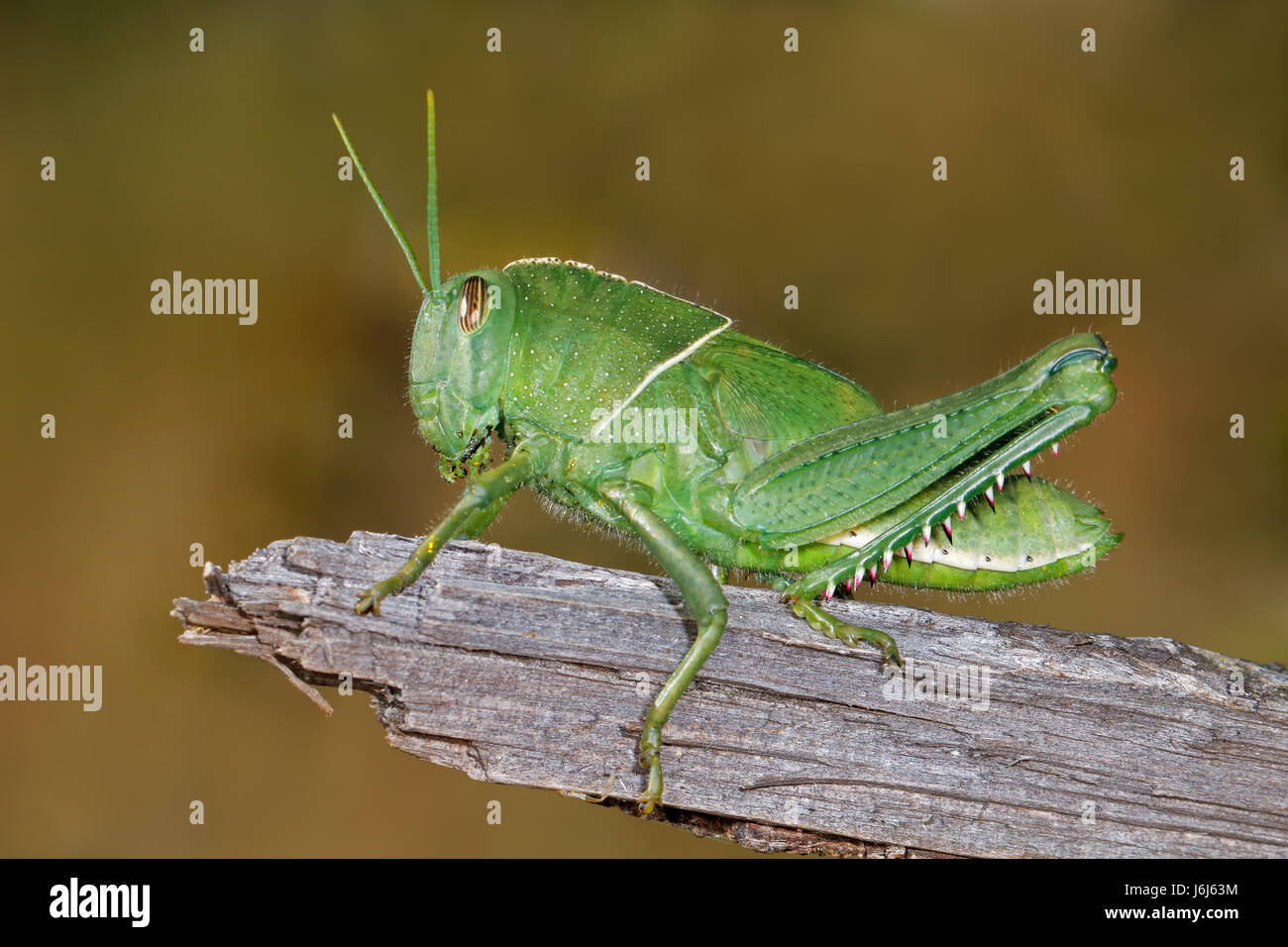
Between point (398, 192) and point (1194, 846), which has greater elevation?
point (398, 192)

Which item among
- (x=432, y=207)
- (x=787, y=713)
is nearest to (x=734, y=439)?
(x=787, y=713)

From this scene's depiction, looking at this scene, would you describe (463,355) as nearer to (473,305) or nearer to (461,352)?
(461,352)

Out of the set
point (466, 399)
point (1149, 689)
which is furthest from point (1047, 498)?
point (466, 399)

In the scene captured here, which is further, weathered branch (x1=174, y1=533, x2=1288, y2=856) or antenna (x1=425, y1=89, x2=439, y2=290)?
antenna (x1=425, y1=89, x2=439, y2=290)

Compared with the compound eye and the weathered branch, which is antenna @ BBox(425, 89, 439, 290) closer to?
the compound eye

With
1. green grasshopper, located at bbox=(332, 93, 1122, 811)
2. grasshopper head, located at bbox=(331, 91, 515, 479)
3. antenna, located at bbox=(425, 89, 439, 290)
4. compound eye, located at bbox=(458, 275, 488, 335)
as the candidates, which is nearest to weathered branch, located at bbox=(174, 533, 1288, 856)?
green grasshopper, located at bbox=(332, 93, 1122, 811)

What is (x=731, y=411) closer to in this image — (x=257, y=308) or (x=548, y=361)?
(x=548, y=361)

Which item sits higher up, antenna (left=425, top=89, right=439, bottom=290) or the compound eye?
antenna (left=425, top=89, right=439, bottom=290)

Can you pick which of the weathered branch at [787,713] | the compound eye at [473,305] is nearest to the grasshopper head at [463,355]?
the compound eye at [473,305]
